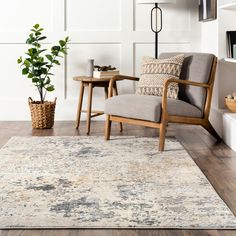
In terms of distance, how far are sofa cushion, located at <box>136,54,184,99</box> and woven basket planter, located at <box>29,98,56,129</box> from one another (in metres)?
1.08

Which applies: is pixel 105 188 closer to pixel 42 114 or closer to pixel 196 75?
pixel 196 75

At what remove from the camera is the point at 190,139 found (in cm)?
485

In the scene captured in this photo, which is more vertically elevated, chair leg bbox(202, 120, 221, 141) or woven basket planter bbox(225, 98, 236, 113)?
woven basket planter bbox(225, 98, 236, 113)

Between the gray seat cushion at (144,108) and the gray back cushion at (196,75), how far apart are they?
0.13 meters

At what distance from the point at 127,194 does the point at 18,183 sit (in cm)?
70

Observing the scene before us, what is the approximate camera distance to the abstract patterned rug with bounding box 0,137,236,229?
8.36ft

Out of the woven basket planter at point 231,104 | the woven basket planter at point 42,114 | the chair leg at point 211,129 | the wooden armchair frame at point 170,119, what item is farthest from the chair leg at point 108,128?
the woven basket planter at point 231,104

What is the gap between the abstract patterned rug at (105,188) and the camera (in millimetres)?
2547

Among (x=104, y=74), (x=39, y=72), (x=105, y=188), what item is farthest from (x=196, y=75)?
(x=105, y=188)

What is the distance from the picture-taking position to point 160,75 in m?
4.68

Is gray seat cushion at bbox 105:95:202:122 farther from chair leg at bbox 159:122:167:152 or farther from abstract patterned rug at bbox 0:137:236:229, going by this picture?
abstract patterned rug at bbox 0:137:236:229

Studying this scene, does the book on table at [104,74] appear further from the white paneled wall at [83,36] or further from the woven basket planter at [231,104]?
the woven basket planter at [231,104]

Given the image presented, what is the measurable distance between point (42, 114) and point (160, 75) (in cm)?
137

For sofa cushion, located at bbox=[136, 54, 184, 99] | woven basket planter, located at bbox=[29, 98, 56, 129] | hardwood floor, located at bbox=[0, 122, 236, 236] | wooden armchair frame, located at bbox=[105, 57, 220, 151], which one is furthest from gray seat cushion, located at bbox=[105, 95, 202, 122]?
woven basket planter, located at bbox=[29, 98, 56, 129]
